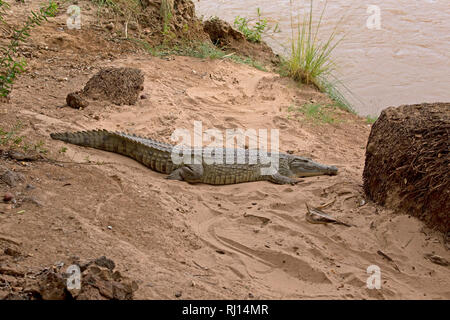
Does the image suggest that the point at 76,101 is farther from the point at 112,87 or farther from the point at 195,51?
the point at 195,51

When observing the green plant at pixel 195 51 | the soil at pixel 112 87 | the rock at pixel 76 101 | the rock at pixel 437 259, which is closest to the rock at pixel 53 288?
the rock at pixel 437 259

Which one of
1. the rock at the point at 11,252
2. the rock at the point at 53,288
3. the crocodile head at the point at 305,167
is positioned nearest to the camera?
the rock at the point at 53,288

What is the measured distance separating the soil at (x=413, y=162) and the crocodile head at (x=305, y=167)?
1065 mm

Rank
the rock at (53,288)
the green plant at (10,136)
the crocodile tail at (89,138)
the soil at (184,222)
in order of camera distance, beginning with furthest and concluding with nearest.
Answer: the crocodile tail at (89,138)
the green plant at (10,136)
the soil at (184,222)
the rock at (53,288)

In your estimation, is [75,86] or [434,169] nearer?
[434,169]

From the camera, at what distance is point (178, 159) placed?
538 centimetres

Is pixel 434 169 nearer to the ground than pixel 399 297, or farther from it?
farther from it

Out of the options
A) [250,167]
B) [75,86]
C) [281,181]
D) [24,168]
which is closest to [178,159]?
[250,167]

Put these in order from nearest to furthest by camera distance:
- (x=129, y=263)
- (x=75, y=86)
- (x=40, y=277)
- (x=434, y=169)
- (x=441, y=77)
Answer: (x=40, y=277) < (x=129, y=263) < (x=434, y=169) < (x=75, y=86) < (x=441, y=77)

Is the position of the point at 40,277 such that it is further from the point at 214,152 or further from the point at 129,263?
the point at 214,152

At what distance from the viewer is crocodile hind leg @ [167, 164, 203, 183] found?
530cm

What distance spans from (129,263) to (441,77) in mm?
8755

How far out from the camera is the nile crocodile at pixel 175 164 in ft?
17.3

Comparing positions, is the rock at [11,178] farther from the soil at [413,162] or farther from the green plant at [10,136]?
the soil at [413,162]
